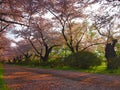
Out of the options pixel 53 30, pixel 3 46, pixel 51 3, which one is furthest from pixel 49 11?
pixel 3 46

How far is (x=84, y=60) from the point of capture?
28.3 m

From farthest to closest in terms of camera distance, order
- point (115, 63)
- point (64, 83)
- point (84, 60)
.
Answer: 1. point (84, 60)
2. point (115, 63)
3. point (64, 83)

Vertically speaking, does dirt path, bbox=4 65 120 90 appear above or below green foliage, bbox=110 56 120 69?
below

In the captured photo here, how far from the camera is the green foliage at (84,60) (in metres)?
28.0

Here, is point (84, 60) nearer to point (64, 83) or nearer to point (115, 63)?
point (115, 63)

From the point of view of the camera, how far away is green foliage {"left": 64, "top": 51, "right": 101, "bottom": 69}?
92.0 feet

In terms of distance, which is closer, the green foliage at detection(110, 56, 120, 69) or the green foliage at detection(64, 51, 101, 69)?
the green foliage at detection(110, 56, 120, 69)

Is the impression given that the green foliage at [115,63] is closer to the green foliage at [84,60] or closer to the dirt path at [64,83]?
the green foliage at [84,60]

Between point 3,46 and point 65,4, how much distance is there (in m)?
35.1

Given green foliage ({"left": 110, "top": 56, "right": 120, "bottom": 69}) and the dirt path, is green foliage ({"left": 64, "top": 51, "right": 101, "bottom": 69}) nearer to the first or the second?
green foliage ({"left": 110, "top": 56, "right": 120, "bottom": 69})

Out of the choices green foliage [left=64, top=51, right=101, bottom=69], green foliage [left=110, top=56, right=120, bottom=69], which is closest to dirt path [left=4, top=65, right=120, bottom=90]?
green foliage [left=110, top=56, right=120, bottom=69]

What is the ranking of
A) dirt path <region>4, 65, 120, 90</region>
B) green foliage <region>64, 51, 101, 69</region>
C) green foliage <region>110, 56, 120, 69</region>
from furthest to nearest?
green foliage <region>64, 51, 101, 69</region> < green foliage <region>110, 56, 120, 69</region> < dirt path <region>4, 65, 120, 90</region>

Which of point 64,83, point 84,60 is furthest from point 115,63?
point 64,83

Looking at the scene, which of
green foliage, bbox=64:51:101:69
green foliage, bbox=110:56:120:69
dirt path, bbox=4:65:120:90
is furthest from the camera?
green foliage, bbox=64:51:101:69
